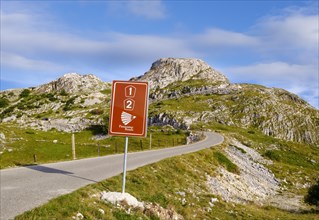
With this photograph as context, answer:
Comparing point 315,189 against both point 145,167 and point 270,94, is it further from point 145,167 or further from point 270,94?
point 270,94

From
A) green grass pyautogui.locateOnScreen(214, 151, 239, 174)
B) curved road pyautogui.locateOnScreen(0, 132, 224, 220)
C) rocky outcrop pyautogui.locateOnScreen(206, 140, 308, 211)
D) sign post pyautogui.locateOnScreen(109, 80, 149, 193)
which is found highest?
sign post pyautogui.locateOnScreen(109, 80, 149, 193)

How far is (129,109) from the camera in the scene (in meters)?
15.2

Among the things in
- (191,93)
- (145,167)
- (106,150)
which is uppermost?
(191,93)

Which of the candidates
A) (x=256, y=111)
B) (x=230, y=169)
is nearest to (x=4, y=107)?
(x=256, y=111)

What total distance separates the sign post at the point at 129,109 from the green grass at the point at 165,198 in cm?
208

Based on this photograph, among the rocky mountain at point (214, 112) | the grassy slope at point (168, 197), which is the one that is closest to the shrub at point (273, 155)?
the grassy slope at point (168, 197)

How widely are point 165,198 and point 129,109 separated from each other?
6.54 meters

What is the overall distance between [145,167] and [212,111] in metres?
108

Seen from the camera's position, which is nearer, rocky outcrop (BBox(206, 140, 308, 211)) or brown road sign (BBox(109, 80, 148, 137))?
brown road sign (BBox(109, 80, 148, 137))

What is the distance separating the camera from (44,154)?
170 ft

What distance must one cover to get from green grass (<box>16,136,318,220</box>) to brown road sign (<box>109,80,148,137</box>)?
3.44 metres

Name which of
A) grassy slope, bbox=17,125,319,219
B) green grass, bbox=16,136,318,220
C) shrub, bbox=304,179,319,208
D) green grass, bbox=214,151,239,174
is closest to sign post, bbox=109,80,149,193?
green grass, bbox=16,136,318,220

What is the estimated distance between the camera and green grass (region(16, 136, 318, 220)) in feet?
41.3

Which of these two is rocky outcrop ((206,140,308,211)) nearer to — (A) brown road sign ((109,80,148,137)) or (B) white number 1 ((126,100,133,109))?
(A) brown road sign ((109,80,148,137))
